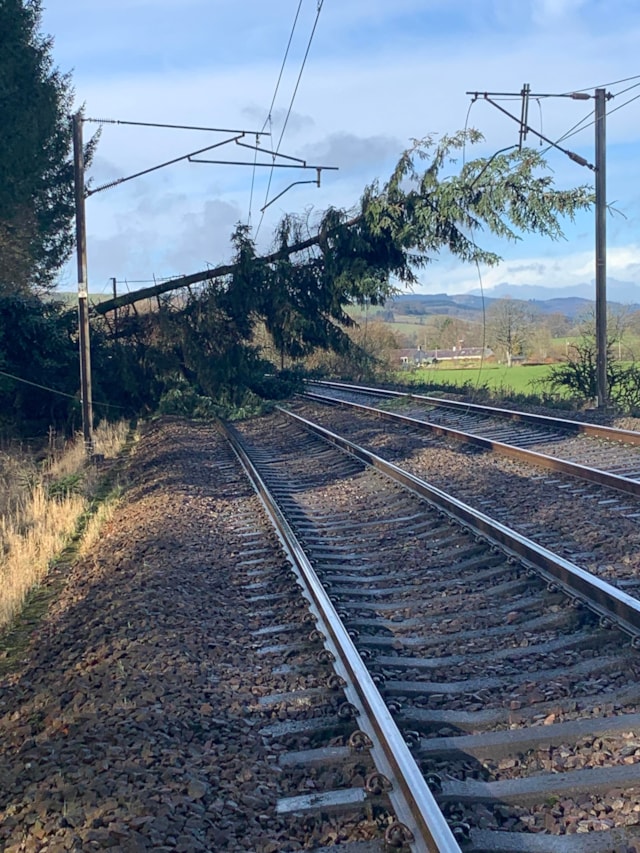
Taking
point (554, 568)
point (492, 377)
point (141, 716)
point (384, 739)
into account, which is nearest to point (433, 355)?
point (492, 377)

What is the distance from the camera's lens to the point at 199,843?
347 cm

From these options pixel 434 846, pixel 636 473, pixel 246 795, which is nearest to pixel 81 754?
pixel 246 795

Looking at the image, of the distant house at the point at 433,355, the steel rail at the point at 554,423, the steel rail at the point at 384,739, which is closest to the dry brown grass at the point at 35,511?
the steel rail at the point at 384,739

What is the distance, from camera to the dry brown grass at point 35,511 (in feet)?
28.3

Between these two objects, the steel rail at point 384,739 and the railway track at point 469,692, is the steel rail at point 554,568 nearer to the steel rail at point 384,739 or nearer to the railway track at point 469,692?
the railway track at point 469,692

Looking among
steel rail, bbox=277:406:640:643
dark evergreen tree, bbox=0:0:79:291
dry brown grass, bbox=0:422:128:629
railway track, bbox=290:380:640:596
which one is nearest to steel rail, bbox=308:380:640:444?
railway track, bbox=290:380:640:596

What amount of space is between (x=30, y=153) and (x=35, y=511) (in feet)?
68.7

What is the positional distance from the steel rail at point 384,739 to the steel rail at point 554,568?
1648 millimetres

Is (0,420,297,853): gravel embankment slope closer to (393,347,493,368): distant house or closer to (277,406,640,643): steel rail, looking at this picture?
(277,406,640,643): steel rail

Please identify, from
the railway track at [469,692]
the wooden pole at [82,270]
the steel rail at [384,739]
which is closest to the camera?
the steel rail at [384,739]

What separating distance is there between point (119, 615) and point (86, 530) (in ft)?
14.9

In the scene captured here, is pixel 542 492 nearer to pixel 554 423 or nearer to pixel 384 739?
pixel 554 423

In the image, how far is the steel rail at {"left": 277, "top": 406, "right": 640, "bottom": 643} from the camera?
5.48 m

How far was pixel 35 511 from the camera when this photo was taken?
1209 cm
